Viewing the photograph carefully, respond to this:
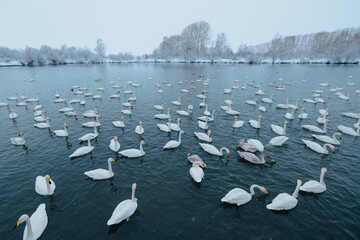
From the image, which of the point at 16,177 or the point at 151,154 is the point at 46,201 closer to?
the point at 16,177

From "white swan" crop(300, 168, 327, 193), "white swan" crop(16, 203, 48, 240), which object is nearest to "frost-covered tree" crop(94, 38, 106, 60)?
"white swan" crop(16, 203, 48, 240)

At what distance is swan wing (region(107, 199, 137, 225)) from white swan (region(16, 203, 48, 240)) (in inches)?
111

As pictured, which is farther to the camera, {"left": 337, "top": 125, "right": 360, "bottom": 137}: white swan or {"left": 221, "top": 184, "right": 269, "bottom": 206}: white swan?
{"left": 337, "top": 125, "right": 360, "bottom": 137}: white swan

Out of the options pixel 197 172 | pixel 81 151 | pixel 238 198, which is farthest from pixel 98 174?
pixel 238 198

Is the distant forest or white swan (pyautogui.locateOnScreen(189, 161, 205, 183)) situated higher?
the distant forest

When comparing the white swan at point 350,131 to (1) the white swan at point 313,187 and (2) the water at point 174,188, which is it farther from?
(1) the white swan at point 313,187

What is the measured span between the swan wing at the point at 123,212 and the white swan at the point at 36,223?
2.83m

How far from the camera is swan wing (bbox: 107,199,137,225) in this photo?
7.96 metres

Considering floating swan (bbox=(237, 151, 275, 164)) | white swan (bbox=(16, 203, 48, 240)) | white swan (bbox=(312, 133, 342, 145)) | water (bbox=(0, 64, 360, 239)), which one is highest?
white swan (bbox=(312, 133, 342, 145))

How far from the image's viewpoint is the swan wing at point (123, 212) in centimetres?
796

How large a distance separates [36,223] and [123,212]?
11.9 ft

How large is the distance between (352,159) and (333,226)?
316 inches

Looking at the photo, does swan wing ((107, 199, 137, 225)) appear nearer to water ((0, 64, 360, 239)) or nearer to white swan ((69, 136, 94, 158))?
water ((0, 64, 360, 239))

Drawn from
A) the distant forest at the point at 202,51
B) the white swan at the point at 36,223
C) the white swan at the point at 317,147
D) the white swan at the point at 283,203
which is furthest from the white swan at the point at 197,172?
the distant forest at the point at 202,51
